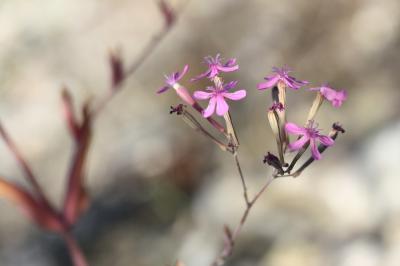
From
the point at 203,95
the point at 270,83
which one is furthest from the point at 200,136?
the point at 203,95

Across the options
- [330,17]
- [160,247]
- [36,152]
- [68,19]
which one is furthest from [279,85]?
[68,19]

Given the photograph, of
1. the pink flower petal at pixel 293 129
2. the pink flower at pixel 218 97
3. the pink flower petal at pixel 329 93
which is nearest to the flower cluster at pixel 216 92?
the pink flower at pixel 218 97

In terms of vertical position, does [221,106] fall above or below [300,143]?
above

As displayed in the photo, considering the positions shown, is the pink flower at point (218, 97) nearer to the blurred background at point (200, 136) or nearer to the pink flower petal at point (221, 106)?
the pink flower petal at point (221, 106)

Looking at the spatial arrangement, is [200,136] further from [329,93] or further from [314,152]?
[314,152]

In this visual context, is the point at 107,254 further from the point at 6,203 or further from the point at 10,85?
the point at 10,85

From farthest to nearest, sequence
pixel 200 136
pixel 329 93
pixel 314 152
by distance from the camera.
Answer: pixel 200 136 < pixel 329 93 < pixel 314 152

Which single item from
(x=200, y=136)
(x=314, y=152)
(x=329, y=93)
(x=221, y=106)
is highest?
(x=200, y=136)
